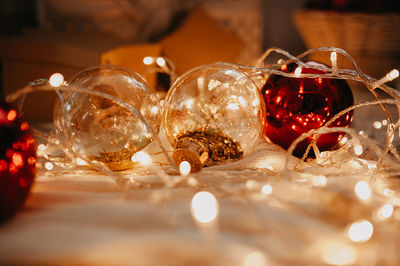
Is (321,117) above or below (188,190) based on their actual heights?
above

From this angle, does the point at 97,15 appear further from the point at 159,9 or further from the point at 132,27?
the point at 159,9

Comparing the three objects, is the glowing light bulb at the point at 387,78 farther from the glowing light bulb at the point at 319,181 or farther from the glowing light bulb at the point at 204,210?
the glowing light bulb at the point at 204,210

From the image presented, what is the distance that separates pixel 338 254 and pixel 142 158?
11.5 inches

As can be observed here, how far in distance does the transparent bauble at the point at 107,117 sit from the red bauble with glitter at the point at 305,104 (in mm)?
228

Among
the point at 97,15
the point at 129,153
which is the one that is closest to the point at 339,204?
the point at 129,153

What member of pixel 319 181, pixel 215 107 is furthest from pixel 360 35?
pixel 319 181

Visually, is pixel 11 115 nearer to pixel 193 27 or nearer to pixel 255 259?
pixel 255 259

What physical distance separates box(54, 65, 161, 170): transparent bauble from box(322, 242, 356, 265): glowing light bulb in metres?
0.33

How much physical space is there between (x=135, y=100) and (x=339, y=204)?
1.18 ft

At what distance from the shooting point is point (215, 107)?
2.25 ft

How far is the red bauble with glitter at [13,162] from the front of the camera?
432 millimetres

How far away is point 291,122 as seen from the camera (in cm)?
74

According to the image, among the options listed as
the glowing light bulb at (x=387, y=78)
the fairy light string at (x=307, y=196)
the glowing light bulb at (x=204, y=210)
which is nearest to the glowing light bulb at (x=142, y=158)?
the fairy light string at (x=307, y=196)

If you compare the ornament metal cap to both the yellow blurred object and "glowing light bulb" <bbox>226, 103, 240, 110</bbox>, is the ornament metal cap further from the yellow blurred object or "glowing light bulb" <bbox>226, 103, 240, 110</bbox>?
the yellow blurred object
